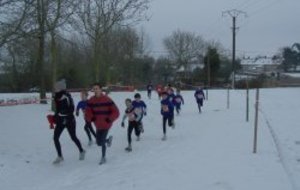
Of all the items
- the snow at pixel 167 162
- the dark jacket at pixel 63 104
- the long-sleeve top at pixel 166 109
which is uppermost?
the dark jacket at pixel 63 104

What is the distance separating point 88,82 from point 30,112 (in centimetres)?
3798

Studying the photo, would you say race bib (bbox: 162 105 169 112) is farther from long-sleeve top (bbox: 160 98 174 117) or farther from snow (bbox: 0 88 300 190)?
snow (bbox: 0 88 300 190)

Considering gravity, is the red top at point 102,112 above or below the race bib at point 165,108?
above

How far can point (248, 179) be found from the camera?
9367 mm

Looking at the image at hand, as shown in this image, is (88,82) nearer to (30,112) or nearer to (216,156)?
(30,112)

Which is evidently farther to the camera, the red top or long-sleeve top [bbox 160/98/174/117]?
long-sleeve top [bbox 160/98/174/117]

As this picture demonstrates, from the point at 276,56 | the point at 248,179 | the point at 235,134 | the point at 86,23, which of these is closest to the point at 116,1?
the point at 86,23

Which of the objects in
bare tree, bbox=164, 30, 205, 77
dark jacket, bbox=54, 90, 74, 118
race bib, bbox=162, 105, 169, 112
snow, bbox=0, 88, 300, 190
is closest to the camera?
snow, bbox=0, 88, 300, 190

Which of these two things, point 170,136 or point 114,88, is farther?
point 114,88

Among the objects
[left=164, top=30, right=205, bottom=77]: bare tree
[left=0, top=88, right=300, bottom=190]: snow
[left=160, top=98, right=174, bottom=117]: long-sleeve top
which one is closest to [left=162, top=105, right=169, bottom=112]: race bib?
[left=160, top=98, right=174, bottom=117]: long-sleeve top

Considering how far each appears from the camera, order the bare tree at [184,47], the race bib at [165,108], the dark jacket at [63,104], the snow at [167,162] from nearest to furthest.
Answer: the snow at [167,162] < the dark jacket at [63,104] < the race bib at [165,108] < the bare tree at [184,47]

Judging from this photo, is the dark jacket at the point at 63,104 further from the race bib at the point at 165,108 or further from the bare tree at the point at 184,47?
the bare tree at the point at 184,47

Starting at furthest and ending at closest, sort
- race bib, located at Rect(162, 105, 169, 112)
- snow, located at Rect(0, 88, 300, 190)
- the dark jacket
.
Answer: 1. race bib, located at Rect(162, 105, 169, 112)
2. the dark jacket
3. snow, located at Rect(0, 88, 300, 190)

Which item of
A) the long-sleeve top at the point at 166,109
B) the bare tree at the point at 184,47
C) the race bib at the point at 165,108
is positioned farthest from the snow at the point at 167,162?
the bare tree at the point at 184,47
